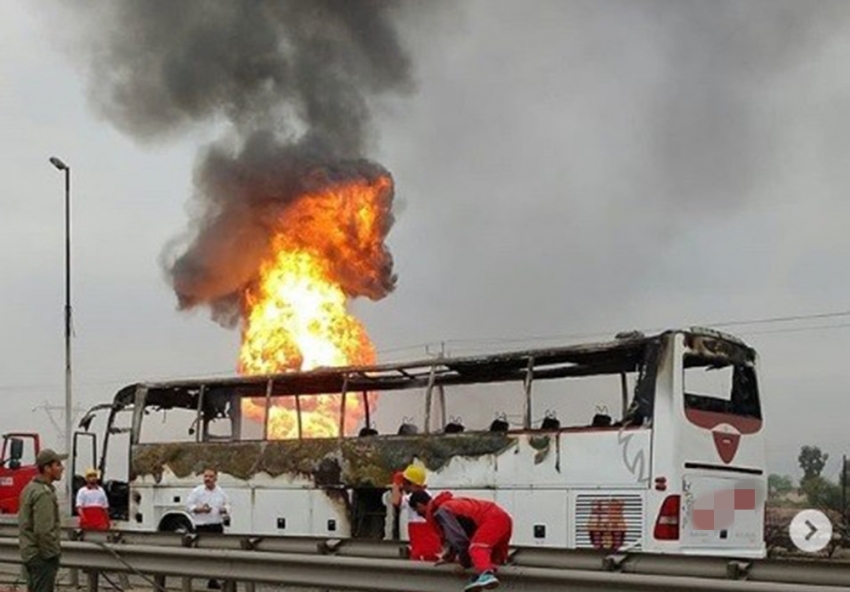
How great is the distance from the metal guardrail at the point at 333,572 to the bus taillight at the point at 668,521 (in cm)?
396

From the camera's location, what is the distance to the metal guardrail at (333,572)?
8.12 metres

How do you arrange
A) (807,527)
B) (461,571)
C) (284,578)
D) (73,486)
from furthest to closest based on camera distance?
(73,486) → (807,527) → (284,578) → (461,571)

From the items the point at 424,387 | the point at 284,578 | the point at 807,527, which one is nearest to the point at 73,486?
the point at 424,387

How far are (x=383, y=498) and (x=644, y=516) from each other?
158 inches

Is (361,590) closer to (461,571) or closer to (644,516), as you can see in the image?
(461,571)

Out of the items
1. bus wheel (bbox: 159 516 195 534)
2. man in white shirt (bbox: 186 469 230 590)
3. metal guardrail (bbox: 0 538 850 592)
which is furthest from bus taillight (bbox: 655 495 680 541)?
bus wheel (bbox: 159 516 195 534)

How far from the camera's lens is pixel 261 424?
55.4 ft

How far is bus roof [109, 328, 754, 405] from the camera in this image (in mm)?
13648

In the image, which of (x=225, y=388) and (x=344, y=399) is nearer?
(x=344, y=399)

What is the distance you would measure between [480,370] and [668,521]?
317 cm

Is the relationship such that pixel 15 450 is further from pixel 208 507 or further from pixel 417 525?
pixel 417 525

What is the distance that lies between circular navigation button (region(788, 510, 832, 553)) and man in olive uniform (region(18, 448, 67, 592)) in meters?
7.16

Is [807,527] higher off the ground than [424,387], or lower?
lower

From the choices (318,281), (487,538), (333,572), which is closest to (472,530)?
(487,538)
